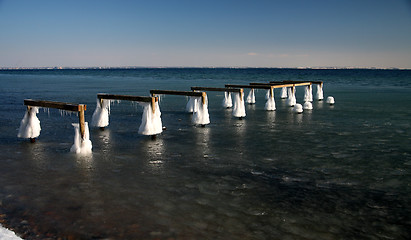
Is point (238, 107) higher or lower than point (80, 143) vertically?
higher

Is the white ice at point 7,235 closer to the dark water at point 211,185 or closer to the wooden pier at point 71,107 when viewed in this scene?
the dark water at point 211,185

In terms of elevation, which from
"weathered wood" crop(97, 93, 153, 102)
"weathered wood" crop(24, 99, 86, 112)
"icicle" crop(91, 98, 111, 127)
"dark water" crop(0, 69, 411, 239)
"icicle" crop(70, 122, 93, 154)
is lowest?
"dark water" crop(0, 69, 411, 239)

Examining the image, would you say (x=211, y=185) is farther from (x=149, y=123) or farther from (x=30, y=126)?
(x=30, y=126)

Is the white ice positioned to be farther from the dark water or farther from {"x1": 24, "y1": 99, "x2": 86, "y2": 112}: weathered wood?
{"x1": 24, "y1": 99, "x2": 86, "y2": 112}: weathered wood

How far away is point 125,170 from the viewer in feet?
28.6

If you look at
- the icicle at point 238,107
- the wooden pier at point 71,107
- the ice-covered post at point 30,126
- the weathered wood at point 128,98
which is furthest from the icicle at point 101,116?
the icicle at point 238,107

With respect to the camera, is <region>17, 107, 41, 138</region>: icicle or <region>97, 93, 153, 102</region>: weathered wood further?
<region>97, 93, 153, 102</region>: weathered wood

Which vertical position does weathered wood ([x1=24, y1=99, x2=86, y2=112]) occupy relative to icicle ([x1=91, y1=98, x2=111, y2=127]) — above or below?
above

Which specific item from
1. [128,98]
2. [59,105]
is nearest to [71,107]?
[59,105]

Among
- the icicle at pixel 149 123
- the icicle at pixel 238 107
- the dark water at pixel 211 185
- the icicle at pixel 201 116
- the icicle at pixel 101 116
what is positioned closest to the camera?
the dark water at pixel 211 185

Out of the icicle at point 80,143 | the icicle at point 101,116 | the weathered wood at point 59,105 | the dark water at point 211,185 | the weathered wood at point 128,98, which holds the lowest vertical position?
the dark water at point 211,185

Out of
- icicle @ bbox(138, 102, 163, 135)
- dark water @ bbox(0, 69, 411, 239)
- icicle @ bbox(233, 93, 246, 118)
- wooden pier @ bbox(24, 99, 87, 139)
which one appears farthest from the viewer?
icicle @ bbox(233, 93, 246, 118)

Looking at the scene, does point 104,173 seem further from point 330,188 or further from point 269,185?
point 330,188

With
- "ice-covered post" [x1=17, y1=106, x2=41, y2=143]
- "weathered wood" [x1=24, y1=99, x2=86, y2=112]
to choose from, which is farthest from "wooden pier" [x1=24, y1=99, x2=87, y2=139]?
"ice-covered post" [x1=17, y1=106, x2=41, y2=143]
